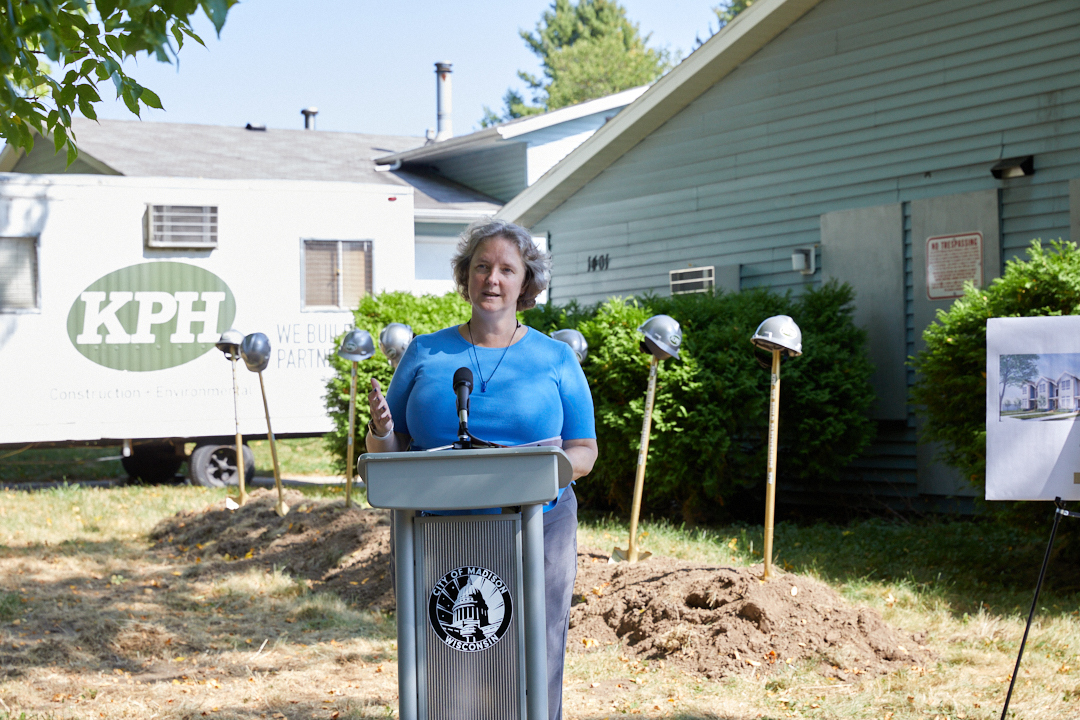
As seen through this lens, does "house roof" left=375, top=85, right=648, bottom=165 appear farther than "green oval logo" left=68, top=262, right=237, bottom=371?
Yes

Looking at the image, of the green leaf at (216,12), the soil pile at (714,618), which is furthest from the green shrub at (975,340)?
the green leaf at (216,12)

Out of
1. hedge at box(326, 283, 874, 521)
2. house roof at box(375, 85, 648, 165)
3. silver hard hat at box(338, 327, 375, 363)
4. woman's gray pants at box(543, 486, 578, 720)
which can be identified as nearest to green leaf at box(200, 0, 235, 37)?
woman's gray pants at box(543, 486, 578, 720)

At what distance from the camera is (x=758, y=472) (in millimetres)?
8742

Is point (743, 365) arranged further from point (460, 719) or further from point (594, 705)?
point (460, 719)

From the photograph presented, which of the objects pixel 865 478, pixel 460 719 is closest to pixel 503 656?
pixel 460 719

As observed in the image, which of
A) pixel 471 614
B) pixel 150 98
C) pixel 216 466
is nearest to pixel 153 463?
pixel 216 466

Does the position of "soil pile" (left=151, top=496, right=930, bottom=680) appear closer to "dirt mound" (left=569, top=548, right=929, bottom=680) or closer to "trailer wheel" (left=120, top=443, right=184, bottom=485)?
"dirt mound" (left=569, top=548, right=929, bottom=680)

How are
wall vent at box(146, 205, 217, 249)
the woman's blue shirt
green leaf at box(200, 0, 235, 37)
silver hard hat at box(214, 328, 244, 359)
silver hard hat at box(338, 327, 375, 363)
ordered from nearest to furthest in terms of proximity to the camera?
green leaf at box(200, 0, 235, 37), the woman's blue shirt, silver hard hat at box(338, 327, 375, 363), silver hard hat at box(214, 328, 244, 359), wall vent at box(146, 205, 217, 249)

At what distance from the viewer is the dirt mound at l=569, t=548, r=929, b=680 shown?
4.89m

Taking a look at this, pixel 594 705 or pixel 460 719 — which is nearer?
pixel 460 719

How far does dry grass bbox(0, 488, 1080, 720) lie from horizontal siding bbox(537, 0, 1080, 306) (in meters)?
3.59

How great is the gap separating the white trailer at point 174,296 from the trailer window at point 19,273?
0.05 feet

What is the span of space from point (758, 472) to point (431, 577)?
6.58 meters

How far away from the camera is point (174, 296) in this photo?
1161 cm
